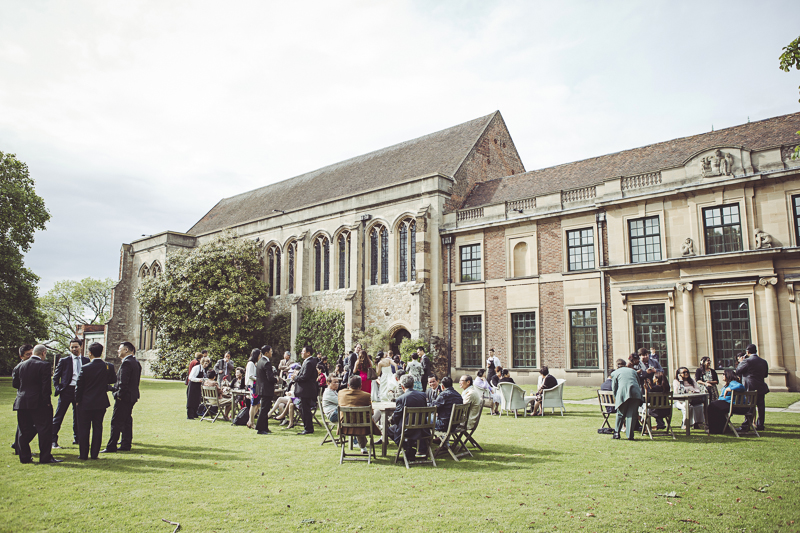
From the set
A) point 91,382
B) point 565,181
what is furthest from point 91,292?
point 91,382

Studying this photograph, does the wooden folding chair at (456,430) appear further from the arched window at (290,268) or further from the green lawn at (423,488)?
the arched window at (290,268)

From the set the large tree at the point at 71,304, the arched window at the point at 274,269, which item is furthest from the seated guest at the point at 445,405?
the large tree at the point at 71,304

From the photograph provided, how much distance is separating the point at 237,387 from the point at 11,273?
2380 cm

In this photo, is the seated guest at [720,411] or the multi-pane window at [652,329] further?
the multi-pane window at [652,329]

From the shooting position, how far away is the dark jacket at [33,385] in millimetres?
8518

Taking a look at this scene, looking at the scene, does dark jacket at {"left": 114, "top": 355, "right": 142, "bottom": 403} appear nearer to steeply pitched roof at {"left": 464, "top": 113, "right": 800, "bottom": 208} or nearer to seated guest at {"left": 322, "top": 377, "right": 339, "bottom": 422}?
seated guest at {"left": 322, "top": 377, "right": 339, "bottom": 422}

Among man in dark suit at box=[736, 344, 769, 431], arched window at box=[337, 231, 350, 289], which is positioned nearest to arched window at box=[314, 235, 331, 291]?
arched window at box=[337, 231, 350, 289]

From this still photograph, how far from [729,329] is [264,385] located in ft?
56.5

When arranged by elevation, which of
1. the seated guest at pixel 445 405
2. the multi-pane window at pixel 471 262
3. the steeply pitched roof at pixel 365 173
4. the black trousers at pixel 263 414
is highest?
the steeply pitched roof at pixel 365 173

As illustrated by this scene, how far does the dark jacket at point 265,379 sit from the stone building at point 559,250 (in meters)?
15.7

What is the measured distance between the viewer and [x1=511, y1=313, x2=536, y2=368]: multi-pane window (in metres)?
25.1

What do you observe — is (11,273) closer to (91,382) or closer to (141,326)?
(141,326)

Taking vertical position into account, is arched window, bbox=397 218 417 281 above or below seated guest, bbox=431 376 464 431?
above

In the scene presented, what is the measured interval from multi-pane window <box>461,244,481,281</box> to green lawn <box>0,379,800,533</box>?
17.5m
